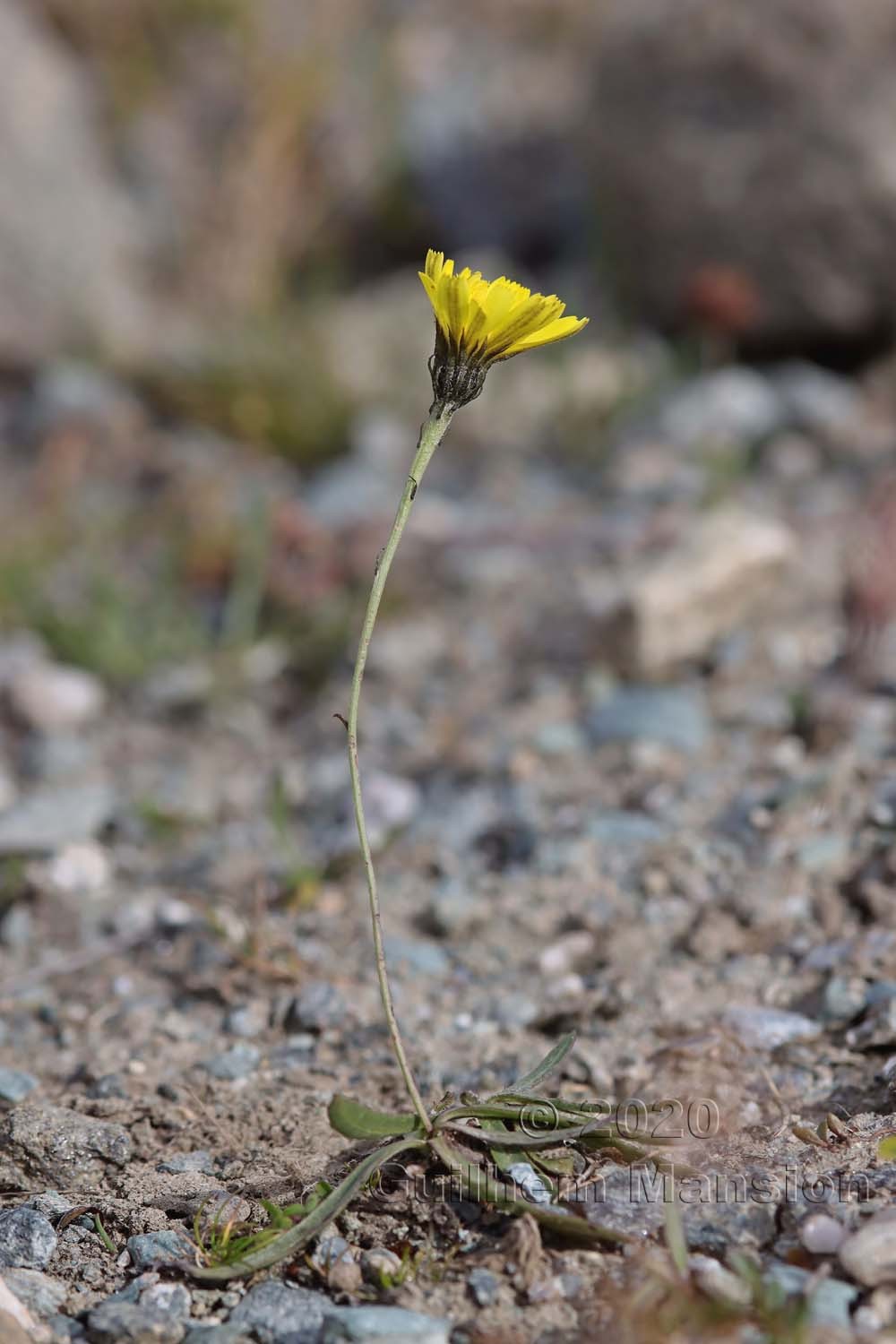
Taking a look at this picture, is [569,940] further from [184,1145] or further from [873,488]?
[873,488]

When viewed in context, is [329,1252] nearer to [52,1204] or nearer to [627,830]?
[52,1204]

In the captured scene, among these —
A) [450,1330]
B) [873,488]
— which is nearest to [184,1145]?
[450,1330]

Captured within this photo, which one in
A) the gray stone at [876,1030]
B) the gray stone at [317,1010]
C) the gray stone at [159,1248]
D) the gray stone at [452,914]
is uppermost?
the gray stone at [452,914]

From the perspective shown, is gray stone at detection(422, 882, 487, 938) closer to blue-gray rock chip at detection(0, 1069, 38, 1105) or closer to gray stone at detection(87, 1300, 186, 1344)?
blue-gray rock chip at detection(0, 1069, 38, 1105)

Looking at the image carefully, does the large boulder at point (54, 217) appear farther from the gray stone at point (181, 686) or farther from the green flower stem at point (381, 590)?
the green flower stem at point (381, 590)

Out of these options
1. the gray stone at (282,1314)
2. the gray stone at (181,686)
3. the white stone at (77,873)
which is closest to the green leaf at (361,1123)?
the gray stone at (282,1314)

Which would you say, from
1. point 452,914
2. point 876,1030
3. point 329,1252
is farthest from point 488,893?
point 329,1252
